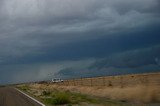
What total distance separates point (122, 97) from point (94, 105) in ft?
18.7

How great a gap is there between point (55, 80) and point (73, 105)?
129 m

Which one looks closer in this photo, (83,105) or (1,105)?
(83,105)

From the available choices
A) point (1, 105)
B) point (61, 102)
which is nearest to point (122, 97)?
point (61, 102)

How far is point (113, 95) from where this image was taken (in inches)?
1516

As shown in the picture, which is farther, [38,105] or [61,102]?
[61,102]

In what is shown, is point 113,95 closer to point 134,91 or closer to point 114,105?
point 134,91

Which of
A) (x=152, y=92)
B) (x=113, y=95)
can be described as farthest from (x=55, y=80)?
(x=152, y=92)

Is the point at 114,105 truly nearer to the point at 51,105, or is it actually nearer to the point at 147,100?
the point at 147,100

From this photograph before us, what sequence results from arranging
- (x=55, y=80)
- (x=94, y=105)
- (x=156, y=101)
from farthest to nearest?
(x=55, y=80) < (x=94, y=105) < (x=156, y=101)

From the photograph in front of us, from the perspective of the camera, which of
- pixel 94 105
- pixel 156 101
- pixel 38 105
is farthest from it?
pixel 38 105

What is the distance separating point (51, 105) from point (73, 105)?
2.37 m

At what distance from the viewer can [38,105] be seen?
106 feet

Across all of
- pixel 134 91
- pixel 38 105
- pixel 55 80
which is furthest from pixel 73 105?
pixel 55 80

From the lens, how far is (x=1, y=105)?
119ft
